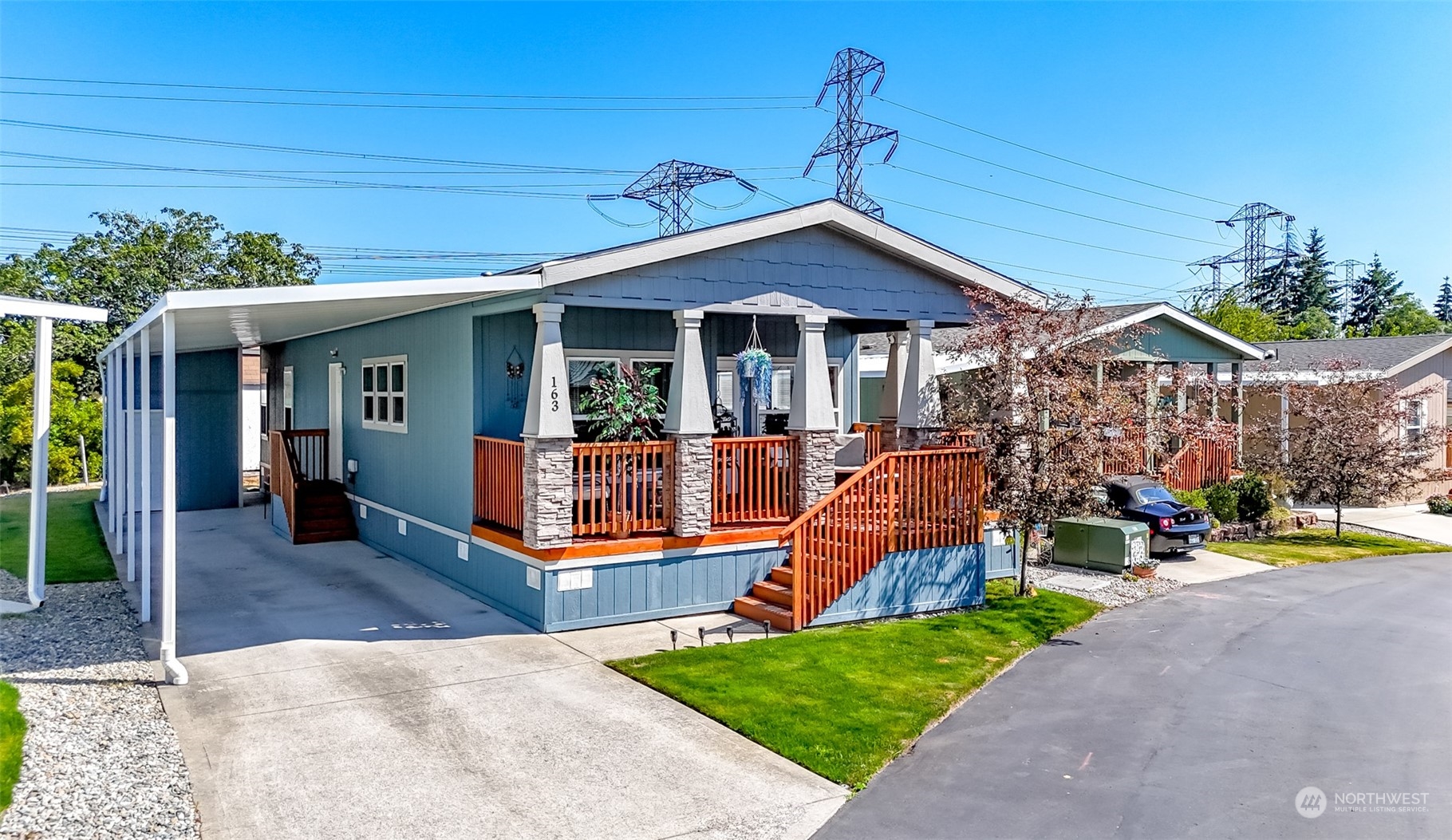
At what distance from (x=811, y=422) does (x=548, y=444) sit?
9.70 ft

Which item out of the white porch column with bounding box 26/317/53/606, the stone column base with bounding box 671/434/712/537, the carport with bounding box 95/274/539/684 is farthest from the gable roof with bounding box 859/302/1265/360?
the white porch column with bounding box 26/317/53/606

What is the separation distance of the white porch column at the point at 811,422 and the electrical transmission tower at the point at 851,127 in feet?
59.6

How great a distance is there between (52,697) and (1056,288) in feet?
33.0

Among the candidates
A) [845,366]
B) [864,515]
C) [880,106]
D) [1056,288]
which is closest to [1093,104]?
[880,106]

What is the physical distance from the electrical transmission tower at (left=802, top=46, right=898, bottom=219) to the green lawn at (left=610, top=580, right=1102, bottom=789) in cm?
2016

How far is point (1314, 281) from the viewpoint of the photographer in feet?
183

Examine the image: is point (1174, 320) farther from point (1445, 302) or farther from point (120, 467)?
point (1445, 302)

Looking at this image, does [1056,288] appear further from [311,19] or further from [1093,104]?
[311,19]

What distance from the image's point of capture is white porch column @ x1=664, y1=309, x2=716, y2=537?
913 centimetres

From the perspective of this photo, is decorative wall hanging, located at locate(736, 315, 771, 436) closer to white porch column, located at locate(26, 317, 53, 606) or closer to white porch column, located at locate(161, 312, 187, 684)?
white porch column, located at locate(161, 312, 187, 684)

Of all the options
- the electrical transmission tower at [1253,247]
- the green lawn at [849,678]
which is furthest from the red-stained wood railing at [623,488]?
the electrical transmission tower at [1253,247]

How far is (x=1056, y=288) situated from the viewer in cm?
991

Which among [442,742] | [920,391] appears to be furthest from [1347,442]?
[442,742]

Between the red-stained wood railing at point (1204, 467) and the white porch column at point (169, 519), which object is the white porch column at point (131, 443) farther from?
the red-stained wood railing at point (1204, 467)
